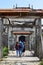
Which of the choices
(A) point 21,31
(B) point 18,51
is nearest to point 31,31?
(A) point 21,31

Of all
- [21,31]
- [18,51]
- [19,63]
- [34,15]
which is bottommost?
[21,31]

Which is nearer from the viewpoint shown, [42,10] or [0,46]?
[42,10]

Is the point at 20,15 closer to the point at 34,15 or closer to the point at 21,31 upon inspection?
the point at 34,15

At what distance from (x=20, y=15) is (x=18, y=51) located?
574 centimetres

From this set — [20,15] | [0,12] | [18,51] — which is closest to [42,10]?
[20,15]

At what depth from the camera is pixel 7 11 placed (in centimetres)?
1510

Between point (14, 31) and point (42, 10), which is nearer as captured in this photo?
point (42, 10)

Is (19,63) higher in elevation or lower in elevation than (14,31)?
higher

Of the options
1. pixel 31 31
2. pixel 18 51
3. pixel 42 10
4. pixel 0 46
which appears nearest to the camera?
pixel 42 10

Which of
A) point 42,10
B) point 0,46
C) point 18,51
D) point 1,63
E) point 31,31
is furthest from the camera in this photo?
point 31,31

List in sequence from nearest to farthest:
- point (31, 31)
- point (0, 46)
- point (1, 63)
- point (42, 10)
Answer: point (1, 63), point (42, 10), point (0, 46), point (31, 31)

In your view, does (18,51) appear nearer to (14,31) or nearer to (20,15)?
(20,15)

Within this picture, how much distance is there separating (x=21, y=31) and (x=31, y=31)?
2213 mm

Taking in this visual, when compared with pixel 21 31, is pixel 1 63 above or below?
above
